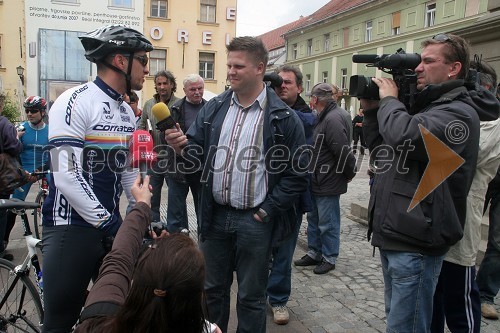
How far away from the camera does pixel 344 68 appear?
37812 millimetres

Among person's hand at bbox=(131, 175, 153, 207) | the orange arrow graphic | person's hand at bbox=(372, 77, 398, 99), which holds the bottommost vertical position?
person's hand at bbox=(131, 175, 153, 207)

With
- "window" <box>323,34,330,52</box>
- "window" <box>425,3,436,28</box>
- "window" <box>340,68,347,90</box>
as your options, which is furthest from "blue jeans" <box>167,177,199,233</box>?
"window" <box>323,34,330,52</box>

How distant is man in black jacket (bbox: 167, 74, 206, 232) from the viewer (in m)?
5.32

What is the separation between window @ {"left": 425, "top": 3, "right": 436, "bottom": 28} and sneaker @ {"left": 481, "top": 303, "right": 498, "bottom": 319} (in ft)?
99.8

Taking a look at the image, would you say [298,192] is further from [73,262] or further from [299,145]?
[73,262]

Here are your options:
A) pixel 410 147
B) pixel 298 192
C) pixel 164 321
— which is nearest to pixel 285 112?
pixel 298 192

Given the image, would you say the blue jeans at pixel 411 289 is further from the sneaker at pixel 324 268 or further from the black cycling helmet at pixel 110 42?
the sneaker at pixel 324 268

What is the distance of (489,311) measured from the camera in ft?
11.9

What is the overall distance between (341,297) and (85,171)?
2.92m

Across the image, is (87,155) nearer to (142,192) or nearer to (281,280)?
(142,192)

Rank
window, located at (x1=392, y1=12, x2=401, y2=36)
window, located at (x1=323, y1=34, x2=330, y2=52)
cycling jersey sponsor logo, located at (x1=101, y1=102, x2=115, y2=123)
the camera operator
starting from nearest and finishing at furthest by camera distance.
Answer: the camera operator < cycling jersey sponsor logo, located at (x1=101, y1=102, x2=115, y2=123) < window, located at (x1=392, y1=12, x2=401, y2=36) < window, located at (x1=323, y1=34, x2=330, y2=52)

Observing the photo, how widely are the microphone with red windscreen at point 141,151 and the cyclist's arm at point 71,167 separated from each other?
10.6 inches

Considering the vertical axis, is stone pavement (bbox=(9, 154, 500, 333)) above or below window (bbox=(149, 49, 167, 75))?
below

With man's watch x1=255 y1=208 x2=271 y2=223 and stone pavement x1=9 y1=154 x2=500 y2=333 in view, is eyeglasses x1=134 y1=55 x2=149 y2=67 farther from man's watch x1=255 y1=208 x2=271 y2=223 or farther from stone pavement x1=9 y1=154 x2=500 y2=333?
stone pavement x1=9 y1=154 x2=500 y2=333
